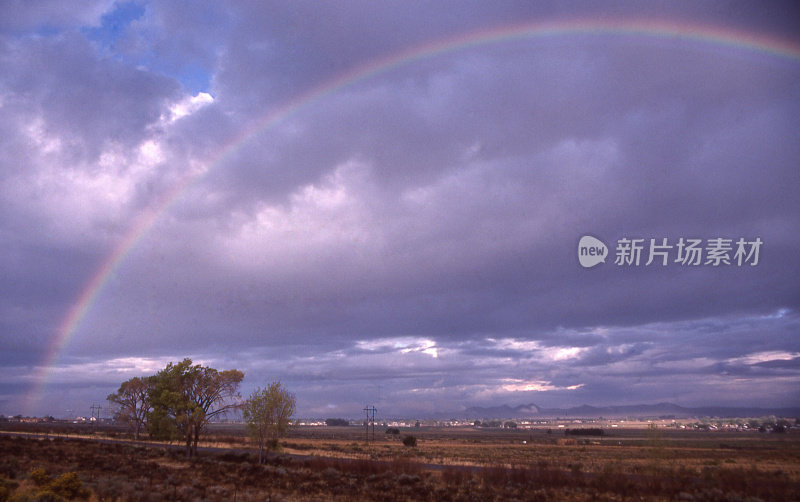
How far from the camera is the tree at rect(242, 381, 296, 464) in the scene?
168ft

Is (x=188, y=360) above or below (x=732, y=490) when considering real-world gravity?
above

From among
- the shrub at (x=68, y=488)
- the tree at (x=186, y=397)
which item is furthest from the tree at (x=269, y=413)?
the shrub at (x=68, y=488)

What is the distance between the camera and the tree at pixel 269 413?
51062 mm

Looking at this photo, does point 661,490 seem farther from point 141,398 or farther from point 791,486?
point 141,398

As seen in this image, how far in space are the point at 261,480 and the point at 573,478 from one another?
67.7 ft

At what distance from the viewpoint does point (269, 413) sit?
51.4 meters

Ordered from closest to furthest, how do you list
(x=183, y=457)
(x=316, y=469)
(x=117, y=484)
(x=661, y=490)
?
(x=117, y=484) → (x=661, y=490) → (x=316, y=469) → (x=183, y=457)

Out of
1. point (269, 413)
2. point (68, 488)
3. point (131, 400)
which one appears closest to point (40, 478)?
point (68, 488)

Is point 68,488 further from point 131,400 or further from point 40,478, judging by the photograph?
point 131,400

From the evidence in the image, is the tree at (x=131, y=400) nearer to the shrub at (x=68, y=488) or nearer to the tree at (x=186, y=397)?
the tree at (x=186, y=397)

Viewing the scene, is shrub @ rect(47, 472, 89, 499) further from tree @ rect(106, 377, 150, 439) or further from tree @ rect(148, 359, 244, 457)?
tree @ rect(106, 377, 150, 439)

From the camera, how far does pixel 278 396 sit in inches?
2062

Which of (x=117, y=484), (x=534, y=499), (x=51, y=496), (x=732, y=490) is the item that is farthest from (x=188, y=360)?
(x=732, y=490)

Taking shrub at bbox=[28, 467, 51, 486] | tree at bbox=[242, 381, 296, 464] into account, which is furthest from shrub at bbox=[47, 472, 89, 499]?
tree at bbox=[242, 381, 296, 464]
